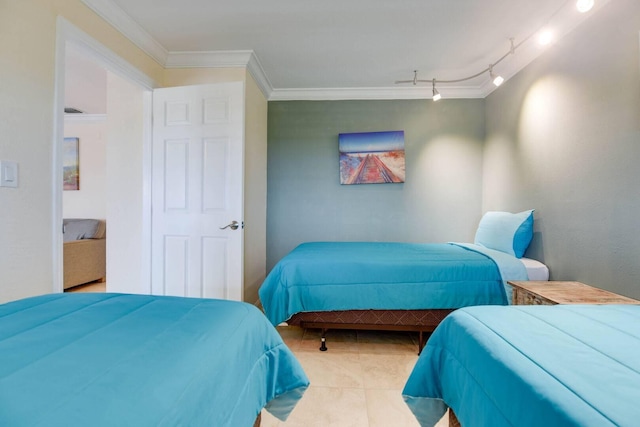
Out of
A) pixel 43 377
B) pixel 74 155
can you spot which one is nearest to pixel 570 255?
pixel 43 377

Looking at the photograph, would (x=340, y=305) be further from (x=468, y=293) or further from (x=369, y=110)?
(x=369, y=110)

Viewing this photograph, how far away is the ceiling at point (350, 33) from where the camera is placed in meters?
2.03

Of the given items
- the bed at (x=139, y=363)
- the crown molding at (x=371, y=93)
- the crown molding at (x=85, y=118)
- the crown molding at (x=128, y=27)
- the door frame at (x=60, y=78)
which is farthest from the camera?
the crown molding at (x=85, y=118)

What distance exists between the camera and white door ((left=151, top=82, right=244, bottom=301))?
245cm

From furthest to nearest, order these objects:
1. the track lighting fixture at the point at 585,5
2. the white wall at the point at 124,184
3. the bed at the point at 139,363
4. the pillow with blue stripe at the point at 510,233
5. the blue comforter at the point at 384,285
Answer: the white wall at the point at 124,184 < the pillow with blue stripe at the point at 510,233 < the blue comforter at the point at 384,285 < the track lighting fixture at the point at 585,5 < the bed at the point at 139,363

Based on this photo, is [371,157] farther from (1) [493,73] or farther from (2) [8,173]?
(2) [8,173]

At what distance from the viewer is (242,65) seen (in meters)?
2.69

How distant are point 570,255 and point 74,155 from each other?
21.4 feet

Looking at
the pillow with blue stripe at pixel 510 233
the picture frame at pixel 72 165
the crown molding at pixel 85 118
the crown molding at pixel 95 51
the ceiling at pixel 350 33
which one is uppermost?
the ceiling at pixel 350 33

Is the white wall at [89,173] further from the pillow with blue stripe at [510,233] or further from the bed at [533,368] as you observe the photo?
the pillow with blue stripe at [510,233]

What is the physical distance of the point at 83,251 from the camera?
13.0 ft

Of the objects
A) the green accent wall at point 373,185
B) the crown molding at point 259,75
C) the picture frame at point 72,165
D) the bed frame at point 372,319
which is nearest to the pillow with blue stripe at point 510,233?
the green accent wall at point 373,185

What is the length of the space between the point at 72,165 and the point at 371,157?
191 inches

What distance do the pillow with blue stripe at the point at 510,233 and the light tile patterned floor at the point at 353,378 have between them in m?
1.13
